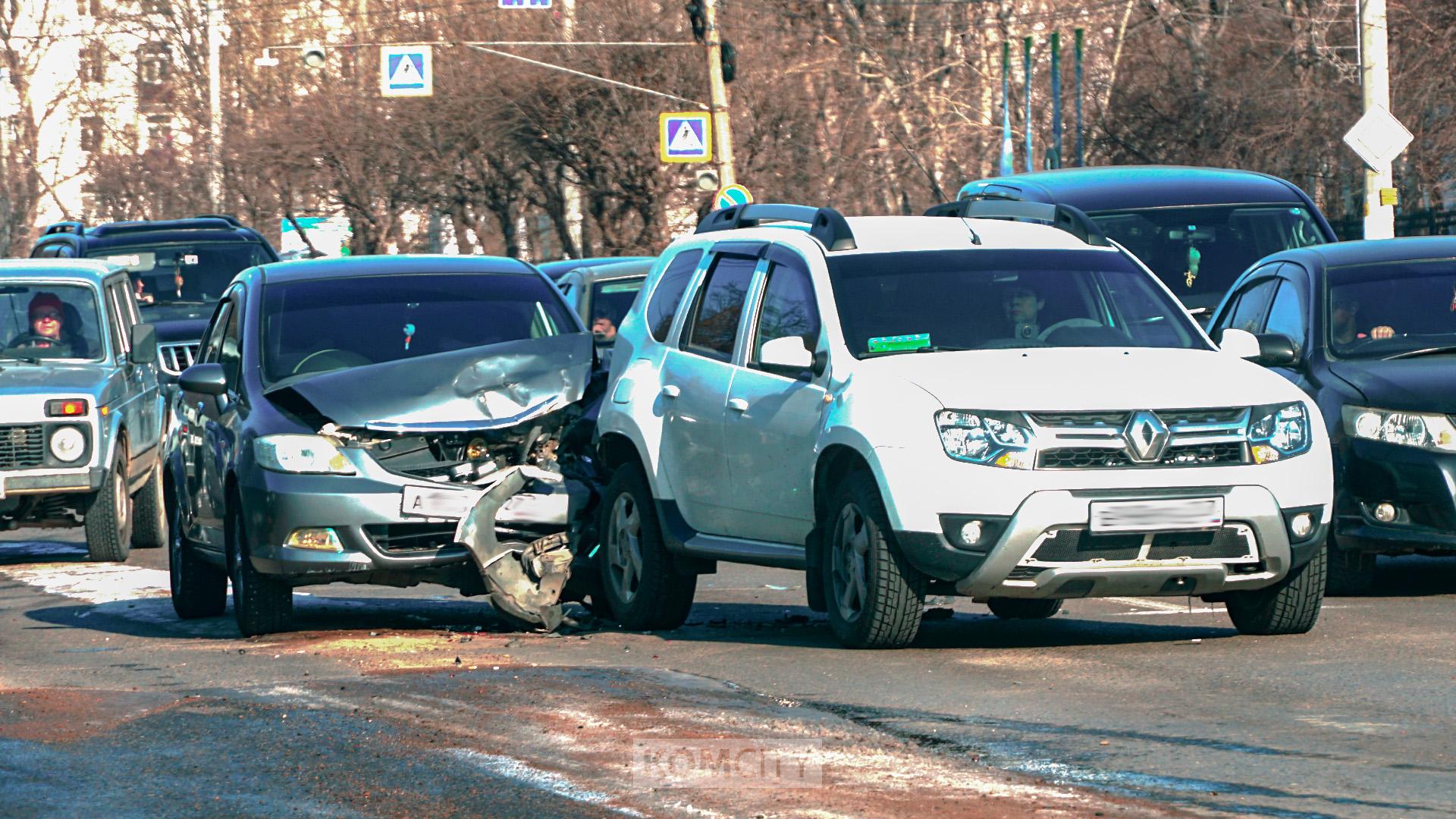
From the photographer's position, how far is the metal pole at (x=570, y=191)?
149ft

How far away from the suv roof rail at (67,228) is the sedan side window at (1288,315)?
1429cm

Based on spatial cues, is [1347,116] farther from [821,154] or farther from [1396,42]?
[821,154]

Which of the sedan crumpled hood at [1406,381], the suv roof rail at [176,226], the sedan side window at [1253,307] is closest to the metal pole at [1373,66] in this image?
the suv roof rail at [176,226]

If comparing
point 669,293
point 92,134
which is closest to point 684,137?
point 669,293

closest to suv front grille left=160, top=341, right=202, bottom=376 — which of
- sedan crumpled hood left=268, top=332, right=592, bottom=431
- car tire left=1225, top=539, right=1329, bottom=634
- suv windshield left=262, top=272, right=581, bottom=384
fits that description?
suv windshield left=262, top=272, right=581, bottom=384

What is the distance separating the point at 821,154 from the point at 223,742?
38915 mm

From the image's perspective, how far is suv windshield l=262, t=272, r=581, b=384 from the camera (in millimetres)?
11062

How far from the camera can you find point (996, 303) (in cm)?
955

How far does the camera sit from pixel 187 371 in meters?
11.0

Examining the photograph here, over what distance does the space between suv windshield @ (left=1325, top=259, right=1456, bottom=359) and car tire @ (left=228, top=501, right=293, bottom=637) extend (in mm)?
5034

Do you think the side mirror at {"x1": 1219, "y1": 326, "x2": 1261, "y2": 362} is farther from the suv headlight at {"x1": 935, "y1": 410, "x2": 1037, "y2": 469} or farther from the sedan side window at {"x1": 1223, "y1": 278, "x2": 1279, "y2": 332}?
the sedan side window at {"x1": 1223, "y1": 278, "x2": 1279, "y2": 332}

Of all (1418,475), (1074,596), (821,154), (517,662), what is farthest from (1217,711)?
(821,154)

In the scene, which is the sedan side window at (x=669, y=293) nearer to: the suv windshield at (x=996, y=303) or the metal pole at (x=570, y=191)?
the suv windshield at (x=996, y=303)

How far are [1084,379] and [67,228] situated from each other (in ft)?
57.7
